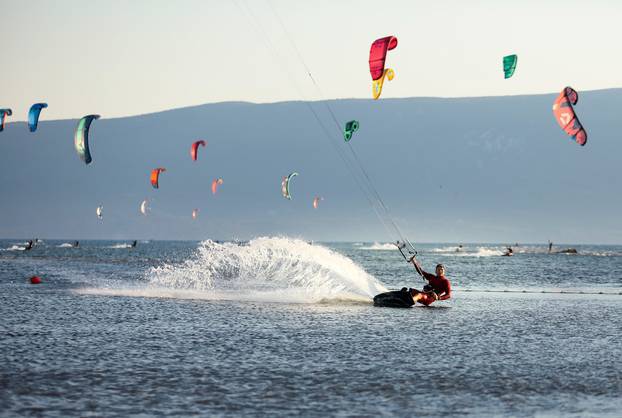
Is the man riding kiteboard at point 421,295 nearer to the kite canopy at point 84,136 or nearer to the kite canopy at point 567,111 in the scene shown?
the kite canopy at point 567,111

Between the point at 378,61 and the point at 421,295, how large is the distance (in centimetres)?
946

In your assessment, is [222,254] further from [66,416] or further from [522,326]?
[66,416]

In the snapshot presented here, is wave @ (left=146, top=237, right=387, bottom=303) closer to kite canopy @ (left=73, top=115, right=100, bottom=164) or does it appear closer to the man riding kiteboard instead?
the man riding kiteboard

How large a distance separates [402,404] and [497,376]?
2.98m

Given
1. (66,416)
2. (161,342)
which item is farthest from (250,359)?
(66,416)

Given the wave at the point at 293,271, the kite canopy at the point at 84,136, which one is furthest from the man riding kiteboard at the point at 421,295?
the kite canopy at the point at 84,136

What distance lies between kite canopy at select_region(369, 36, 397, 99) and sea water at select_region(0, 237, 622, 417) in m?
6.78

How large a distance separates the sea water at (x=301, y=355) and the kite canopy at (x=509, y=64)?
1199 cm

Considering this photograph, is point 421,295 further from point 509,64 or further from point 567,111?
point 509,64

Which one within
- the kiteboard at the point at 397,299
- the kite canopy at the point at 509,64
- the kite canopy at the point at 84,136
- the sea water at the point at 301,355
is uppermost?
the kite canopy at the point at 509,64

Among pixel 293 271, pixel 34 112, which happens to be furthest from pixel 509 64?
pixel 34 112

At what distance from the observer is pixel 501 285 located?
149 ft

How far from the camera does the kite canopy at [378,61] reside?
3369 centimetres

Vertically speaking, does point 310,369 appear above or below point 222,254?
below
